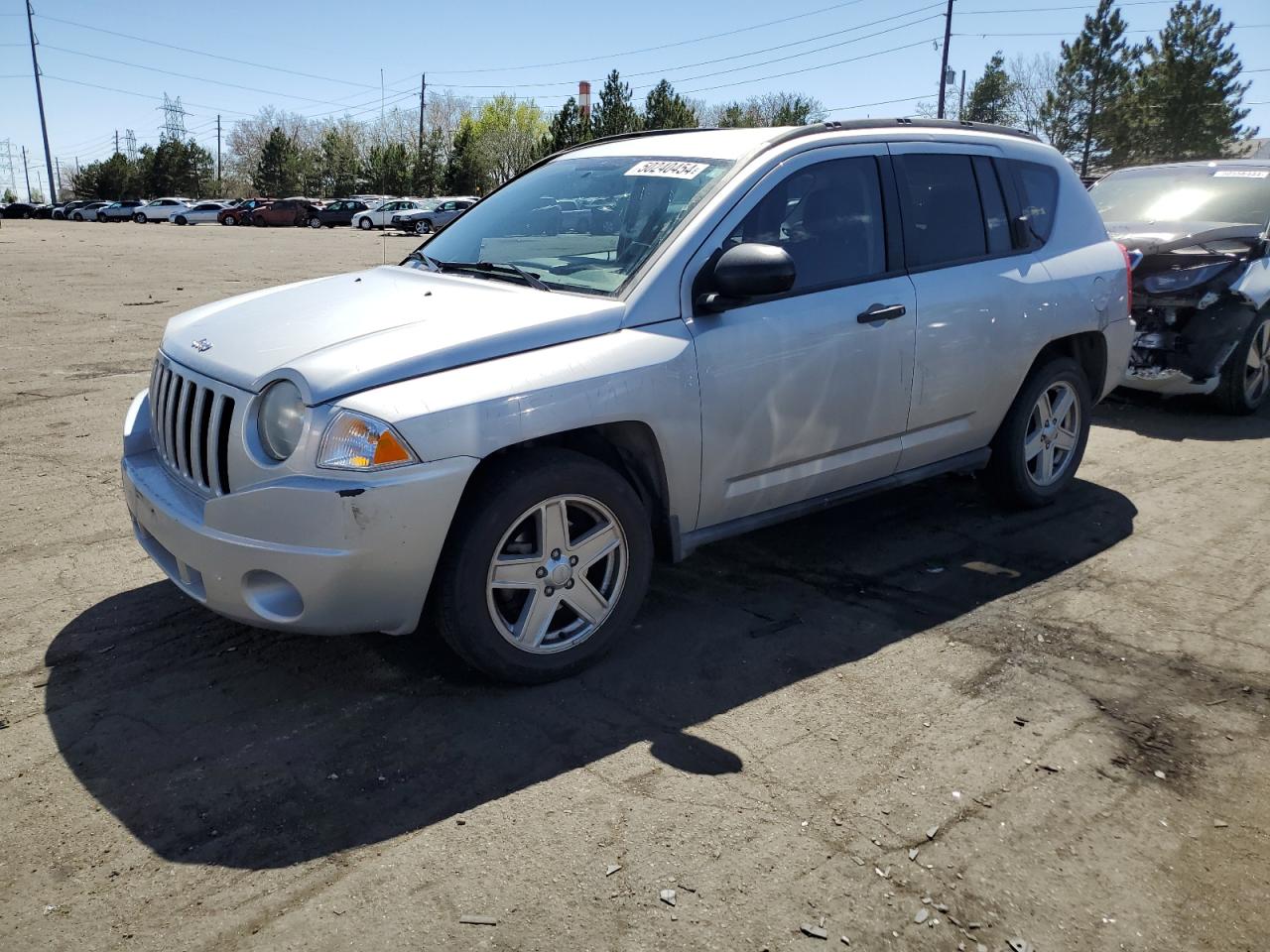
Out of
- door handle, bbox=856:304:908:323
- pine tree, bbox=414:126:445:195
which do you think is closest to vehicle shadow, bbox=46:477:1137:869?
door handle, bbox=856:304:908:323

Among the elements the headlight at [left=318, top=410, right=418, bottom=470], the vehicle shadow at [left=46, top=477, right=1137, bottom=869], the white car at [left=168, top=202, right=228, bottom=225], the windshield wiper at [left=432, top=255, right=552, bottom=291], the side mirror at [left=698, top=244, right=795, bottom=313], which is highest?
the side mirror at [left=698, top=244, right=795, bottom=313]

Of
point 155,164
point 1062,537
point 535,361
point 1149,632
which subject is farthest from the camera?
point 155,164

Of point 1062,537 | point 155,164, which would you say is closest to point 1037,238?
point 1062,537

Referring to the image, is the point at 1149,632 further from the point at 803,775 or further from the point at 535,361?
the point at 535,361

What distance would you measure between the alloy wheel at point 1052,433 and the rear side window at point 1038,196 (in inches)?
31.3

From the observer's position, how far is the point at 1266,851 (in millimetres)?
2857

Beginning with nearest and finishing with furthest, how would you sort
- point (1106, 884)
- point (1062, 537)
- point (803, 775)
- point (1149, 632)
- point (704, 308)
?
1. point (1106, 884)
2. point (803, 775)
3. point (704, 308)
4. point (1149, 632)
5. point (1062, 537)

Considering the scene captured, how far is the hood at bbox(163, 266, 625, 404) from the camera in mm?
3340

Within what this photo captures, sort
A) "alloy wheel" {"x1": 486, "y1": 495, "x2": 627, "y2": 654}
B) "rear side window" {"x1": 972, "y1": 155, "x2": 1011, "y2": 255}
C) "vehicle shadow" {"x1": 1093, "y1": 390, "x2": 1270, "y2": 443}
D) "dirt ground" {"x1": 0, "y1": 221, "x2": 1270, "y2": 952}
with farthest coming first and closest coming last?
"vehicle shadow" {"x1": 1093, "y1": 390, "x2": 1270, "y2": 443} < "rear side window" {"x1": 972, "y1": 155, "x2": 1011, "y2": 255} < "alloy wheel" {"x1": 486, "y1": 495, "x2": 627, "y2": 654} < "dirt ground" {"x1": 0, "y1": 221, "x2": 1270, "y2": 952}

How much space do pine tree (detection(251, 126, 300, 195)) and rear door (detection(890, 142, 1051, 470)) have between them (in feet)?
287

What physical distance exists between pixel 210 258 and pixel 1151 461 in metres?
23.6

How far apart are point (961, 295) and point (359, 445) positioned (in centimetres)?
291

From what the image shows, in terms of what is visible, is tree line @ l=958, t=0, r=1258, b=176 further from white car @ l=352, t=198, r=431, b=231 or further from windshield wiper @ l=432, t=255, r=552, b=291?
windshield wiper @ l=432, t=255, r=552, b=291

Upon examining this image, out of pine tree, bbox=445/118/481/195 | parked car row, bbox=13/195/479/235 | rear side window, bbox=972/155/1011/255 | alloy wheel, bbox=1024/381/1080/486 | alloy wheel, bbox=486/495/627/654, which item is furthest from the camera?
pine tree, bbox=445/118/481/195
